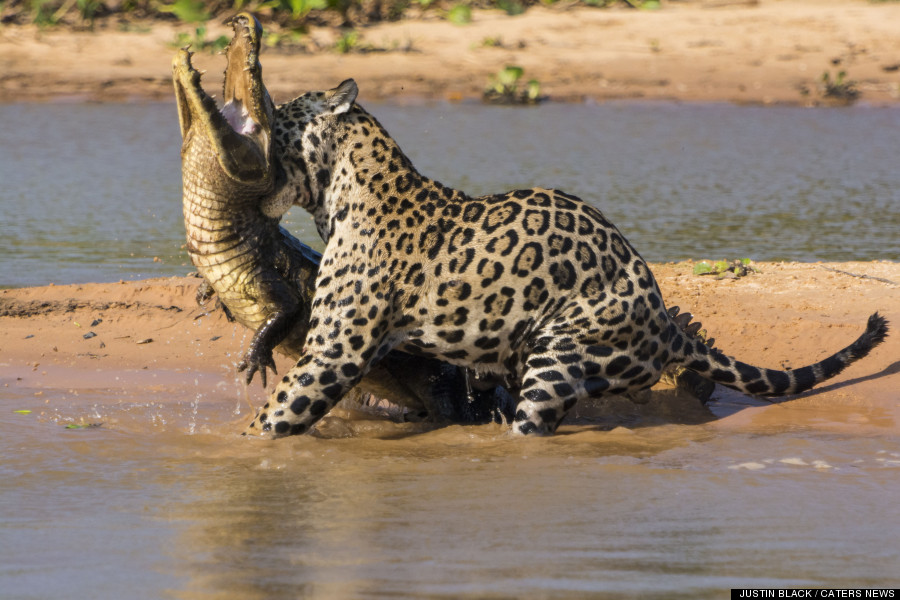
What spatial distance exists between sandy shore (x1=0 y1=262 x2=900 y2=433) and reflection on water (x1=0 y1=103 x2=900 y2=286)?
4.79ft

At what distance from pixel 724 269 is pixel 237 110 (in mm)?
4051

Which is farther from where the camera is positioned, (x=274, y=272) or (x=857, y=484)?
(x=274, y=272)

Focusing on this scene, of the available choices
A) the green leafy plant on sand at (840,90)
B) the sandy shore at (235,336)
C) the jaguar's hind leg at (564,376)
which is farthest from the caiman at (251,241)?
the green leafy plant on sand at (840,90)

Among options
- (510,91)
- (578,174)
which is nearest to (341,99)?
(578,174)

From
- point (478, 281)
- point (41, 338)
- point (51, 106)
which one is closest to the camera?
point (478, 281)

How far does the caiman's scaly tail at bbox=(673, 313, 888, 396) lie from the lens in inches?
230

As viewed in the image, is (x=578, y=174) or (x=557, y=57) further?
(x=557, y=57)

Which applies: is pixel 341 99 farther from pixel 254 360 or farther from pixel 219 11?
pixel 219 11

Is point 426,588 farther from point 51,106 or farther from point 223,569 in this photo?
point 51,106

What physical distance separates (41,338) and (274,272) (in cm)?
252

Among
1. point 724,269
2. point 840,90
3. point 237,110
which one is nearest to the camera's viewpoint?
point 237,110

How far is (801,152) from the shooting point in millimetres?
15742

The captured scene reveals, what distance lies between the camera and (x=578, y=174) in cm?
1419

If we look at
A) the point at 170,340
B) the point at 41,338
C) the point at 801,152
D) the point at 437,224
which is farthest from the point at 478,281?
the point at 801,152
